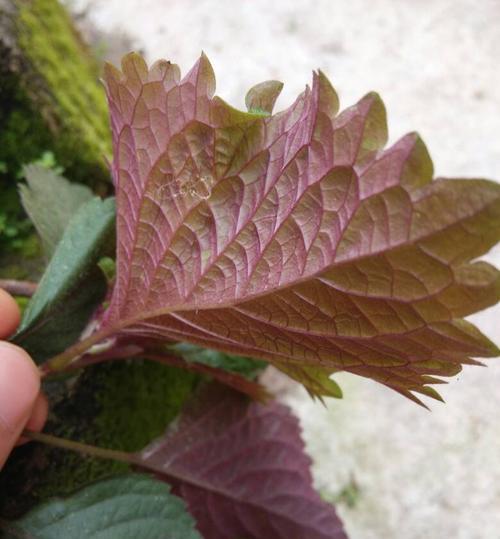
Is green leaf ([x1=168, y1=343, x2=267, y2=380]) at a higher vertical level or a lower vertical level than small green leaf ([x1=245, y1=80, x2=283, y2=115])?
lower

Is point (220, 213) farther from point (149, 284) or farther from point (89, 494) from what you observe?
point (89, 494)

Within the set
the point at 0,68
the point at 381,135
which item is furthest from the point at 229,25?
the point at 381,135

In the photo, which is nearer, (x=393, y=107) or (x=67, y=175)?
(x=67, y=175)

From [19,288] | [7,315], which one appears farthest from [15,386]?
[19,288]

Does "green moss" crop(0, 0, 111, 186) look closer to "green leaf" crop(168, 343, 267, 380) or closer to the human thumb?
"green leaf" crop(168, 343, 267, 380)

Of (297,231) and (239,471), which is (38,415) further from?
(297,231)

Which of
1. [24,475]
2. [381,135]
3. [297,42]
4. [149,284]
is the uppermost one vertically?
[297,42]

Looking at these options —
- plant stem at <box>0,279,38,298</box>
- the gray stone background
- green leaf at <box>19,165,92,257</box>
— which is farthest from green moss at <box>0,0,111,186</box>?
the gray stone background
